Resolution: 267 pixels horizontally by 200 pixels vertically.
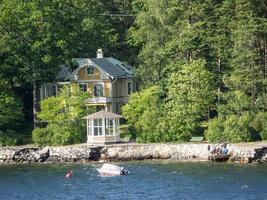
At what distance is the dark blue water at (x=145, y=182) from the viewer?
189 ft

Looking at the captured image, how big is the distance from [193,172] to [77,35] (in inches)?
1171

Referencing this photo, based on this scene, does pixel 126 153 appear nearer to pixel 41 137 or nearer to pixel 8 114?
pixel 41 137

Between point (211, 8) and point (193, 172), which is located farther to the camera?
point (211, 8)

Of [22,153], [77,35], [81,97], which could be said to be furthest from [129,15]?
[22,153]

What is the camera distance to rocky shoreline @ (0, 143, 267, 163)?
7175 centimetres

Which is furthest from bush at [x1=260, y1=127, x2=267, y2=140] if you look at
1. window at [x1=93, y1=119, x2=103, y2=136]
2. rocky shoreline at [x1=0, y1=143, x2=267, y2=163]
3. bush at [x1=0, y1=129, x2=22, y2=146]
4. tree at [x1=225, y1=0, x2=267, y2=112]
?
bush at [x1=0, y1=129, x2=22, y2=146]

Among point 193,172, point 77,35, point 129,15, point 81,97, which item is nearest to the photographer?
point 193,172

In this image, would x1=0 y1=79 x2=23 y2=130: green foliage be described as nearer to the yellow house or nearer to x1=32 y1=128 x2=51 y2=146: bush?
x1=32 y1=128 x2=51 y2=146: bush

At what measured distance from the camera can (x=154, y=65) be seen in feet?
294

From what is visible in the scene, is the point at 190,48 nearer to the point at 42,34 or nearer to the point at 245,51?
the point at 245,51

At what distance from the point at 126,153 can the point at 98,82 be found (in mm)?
17992

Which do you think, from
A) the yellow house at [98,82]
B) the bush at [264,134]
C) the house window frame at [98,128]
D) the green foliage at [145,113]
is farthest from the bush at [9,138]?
the bush at [264,134]

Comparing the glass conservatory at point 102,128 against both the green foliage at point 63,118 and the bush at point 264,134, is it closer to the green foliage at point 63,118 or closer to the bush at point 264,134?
the green foliage at point 63,118

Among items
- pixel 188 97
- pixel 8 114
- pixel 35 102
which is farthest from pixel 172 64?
pixel 8 114
